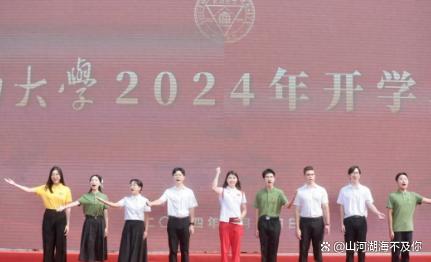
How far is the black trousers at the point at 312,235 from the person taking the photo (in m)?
5.83

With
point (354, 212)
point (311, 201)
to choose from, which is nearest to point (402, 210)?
point (354, 212)

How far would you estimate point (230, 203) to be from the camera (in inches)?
231

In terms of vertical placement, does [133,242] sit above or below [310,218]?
below

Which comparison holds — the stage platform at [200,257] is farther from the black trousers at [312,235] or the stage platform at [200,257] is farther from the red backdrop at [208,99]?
the black trousers at [312,235]

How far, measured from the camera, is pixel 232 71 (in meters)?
6.93

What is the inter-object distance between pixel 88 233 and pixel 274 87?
106 inches

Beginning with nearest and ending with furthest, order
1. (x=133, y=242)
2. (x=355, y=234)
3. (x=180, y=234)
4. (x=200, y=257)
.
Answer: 1. (x=133, y=242)
2. (x=180, y=234)
3. (x=355, y=234)
4. (x=200, y=257)

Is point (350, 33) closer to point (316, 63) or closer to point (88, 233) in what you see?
point (316, 63)

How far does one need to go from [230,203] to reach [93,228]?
4.52ft

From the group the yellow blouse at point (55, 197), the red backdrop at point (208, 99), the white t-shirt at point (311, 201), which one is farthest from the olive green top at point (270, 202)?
the yellow blouse at point (55, 197)

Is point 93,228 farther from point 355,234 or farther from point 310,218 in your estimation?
point 355,234

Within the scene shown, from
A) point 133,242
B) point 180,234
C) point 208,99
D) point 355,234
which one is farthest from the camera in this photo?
point 208,99

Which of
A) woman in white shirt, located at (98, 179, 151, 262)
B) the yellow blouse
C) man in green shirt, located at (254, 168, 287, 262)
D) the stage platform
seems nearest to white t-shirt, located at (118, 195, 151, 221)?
woman in white shirt, located at (98, 179, 151, 262)

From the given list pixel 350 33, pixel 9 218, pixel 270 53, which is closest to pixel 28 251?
pixel 9 218
